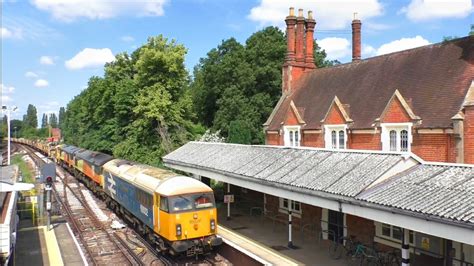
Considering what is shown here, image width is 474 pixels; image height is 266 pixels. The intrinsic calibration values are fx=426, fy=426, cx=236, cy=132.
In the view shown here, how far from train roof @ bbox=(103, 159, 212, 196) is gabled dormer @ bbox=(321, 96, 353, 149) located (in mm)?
9590

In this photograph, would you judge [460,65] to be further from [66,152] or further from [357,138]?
[66,152]

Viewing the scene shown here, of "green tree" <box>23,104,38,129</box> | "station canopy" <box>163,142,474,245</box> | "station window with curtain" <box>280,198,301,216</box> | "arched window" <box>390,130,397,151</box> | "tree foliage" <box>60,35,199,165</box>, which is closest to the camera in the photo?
"station canopy" <box>163,142,474,245</box>

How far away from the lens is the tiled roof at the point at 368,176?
9992 mm

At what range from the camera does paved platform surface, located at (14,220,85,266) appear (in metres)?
15.6

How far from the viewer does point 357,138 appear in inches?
875

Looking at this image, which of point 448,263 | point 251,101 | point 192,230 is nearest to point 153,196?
point 192,230

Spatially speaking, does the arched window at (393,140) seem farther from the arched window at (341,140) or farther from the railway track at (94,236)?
the railway track at (94,236)

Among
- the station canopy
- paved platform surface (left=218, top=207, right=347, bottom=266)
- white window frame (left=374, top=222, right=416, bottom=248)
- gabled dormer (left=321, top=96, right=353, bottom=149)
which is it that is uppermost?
gabled dormer (left=321, top=96, right=353, bottom=149)

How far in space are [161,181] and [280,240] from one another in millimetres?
5535

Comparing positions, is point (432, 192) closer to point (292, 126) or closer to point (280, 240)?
point (280, 240)

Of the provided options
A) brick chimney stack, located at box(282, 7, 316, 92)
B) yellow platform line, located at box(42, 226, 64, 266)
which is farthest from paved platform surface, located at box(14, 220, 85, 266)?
brick chimney stack, located at box(282, 7, 316, 92)

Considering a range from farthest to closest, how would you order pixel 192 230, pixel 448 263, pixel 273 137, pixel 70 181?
1. pixel 70 181
2. pixel 273 137
3. pixel 192 230
4. pixel 448 263

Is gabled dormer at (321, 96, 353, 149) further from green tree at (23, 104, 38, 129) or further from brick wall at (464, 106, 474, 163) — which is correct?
green tree at (23, 104, 38, 129)

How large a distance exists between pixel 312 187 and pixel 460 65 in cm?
1104
